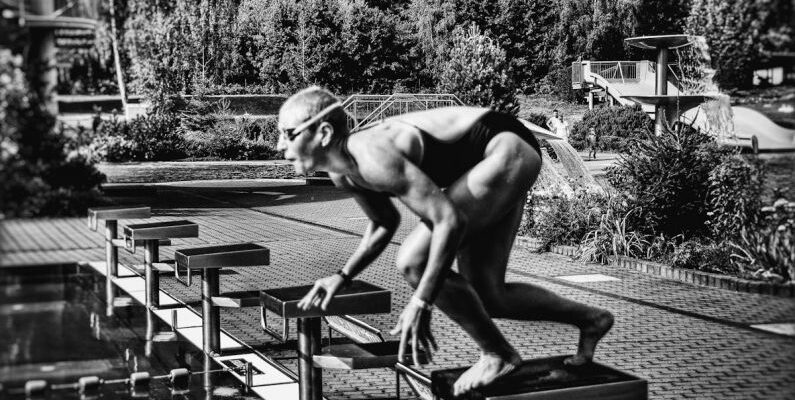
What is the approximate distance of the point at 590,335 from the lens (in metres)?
3.41

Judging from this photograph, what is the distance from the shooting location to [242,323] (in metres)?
6.87

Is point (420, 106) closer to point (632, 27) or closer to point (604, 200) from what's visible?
point (632, 27)

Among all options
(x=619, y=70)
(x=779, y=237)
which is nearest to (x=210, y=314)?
(x=779, y=237)

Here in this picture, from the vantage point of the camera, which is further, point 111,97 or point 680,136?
point 680,136

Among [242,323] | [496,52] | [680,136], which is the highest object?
[496,52]

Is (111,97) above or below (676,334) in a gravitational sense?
above

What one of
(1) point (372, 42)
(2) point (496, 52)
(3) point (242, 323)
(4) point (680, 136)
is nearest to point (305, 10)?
(1) point (372, 42)

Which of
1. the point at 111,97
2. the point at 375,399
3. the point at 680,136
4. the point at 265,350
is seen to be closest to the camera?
the point at 111,97

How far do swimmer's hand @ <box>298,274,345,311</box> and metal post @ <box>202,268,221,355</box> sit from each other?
6.90ft

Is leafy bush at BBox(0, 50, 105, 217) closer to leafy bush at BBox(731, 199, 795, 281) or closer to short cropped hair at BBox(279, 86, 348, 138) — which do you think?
short cropped hair at BBox(279, 86, 348, 138)

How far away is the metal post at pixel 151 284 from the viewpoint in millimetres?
6215

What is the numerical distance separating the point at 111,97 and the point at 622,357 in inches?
139

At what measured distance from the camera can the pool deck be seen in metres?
3.74

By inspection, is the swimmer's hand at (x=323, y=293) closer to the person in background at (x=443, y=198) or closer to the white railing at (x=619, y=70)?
the person in background at (x=443, y=198)
